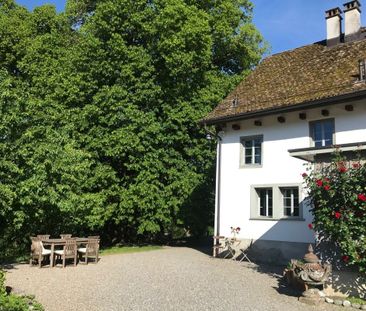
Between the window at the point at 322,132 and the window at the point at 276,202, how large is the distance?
1793mm

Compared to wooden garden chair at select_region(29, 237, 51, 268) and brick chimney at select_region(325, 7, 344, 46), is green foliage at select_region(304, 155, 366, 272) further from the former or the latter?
brick chimney at select_region(325, 7, 344, 46)

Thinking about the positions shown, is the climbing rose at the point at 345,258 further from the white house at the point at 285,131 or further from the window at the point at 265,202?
the window at the point at 265,202

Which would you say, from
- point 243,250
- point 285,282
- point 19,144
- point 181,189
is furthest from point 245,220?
point 19,144

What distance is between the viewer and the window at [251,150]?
1739 cm

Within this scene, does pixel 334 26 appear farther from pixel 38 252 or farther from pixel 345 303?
pixel 38 252

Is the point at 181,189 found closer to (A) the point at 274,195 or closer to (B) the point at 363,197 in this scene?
(A) the point at 274,195

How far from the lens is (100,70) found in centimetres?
2061

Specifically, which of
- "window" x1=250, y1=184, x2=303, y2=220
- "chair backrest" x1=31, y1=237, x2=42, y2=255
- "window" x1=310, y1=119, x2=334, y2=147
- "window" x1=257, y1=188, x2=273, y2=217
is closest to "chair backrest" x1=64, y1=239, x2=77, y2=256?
"chair backrest" x1=31, y1=237, x2=42, y2=255

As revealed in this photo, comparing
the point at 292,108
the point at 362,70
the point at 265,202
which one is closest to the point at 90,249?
the point at 265,202

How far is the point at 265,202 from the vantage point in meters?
17.0

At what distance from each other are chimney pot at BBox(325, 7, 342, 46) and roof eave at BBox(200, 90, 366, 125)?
5.55 metres

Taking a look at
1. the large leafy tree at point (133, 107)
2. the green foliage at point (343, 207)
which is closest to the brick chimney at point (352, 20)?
the large leafy tree at point (133, 107)

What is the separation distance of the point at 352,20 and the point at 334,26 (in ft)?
2.86

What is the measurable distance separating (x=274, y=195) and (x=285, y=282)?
5552 millimetres
